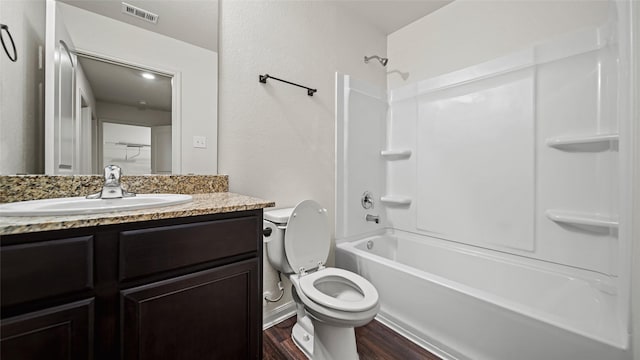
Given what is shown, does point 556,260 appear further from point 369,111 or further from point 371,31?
point 371,31

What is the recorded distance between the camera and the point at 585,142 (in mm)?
1386

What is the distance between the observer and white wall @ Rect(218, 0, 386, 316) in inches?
58.5

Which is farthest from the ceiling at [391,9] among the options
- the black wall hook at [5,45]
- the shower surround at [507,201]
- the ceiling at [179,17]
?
the black wall hook at [5,45]

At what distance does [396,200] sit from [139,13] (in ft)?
7.25

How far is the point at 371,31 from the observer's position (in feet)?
7.57

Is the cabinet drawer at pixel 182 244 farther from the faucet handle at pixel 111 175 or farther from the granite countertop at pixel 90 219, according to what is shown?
the faucet handle at pixel 111 175

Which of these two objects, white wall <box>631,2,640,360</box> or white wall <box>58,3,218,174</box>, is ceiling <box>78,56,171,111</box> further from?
white wall <box>631,2,640,360</box>

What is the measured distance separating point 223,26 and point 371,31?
1.48 meters

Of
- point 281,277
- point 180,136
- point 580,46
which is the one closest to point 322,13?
point 180,136

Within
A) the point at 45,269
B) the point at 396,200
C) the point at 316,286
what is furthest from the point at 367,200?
the point at 45,269

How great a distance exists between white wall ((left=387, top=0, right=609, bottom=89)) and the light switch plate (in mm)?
1892

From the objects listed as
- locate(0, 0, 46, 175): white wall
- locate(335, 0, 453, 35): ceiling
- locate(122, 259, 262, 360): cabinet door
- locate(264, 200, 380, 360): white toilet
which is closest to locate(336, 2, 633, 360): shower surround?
locate(264, 200, 380, 360): white toilet

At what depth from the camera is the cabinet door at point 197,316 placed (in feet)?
2.43

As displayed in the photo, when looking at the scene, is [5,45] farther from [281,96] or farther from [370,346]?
[370,346]
